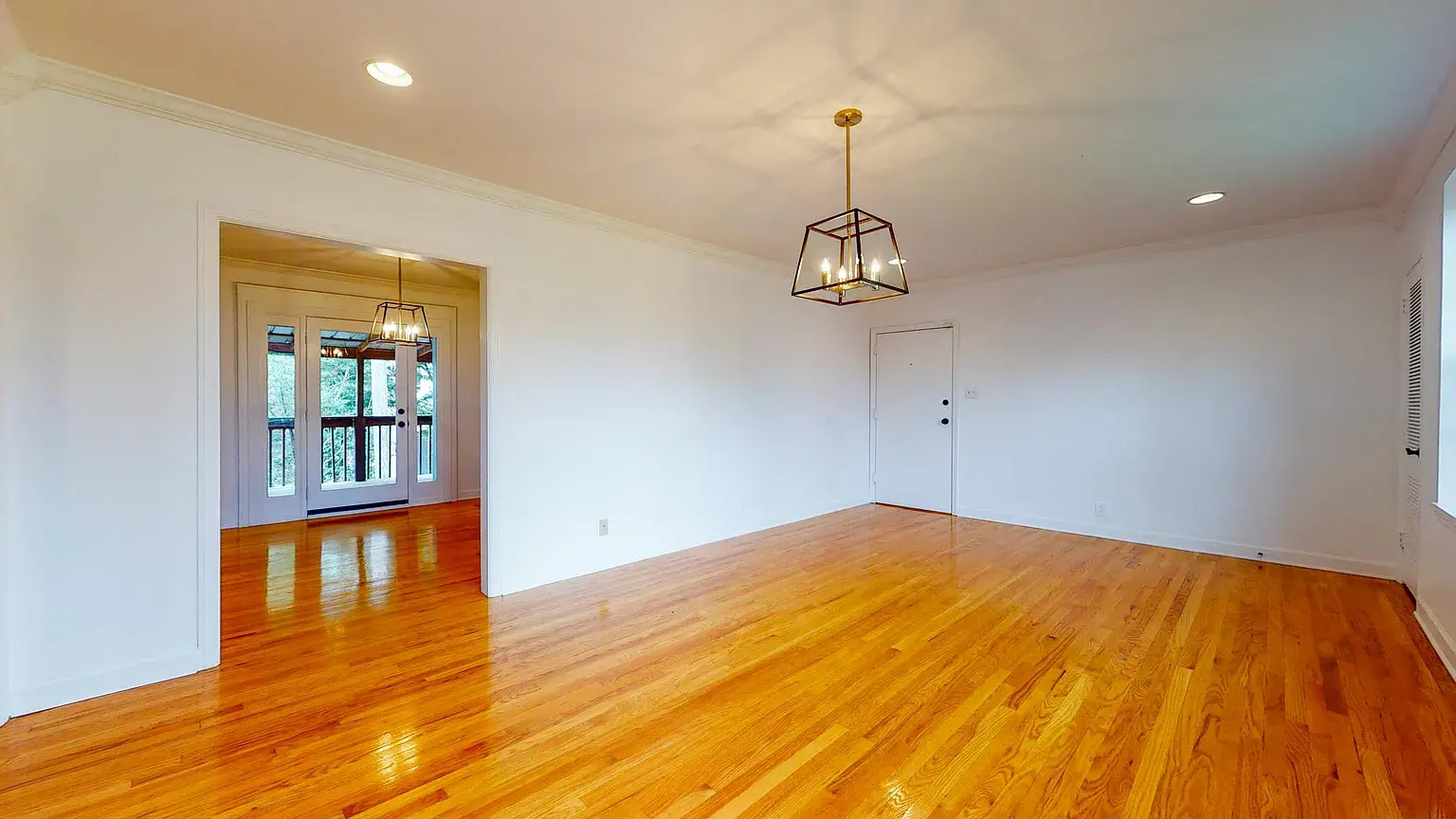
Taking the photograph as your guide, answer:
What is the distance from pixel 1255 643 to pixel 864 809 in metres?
2.52

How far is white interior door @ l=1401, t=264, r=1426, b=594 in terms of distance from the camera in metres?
3.22

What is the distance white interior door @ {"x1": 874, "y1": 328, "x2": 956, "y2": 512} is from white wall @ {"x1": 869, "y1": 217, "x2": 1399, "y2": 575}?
20cm

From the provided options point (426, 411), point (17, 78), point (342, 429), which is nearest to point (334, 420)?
point (342, 429)

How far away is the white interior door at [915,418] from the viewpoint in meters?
6.00

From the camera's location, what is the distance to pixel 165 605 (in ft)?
8.19

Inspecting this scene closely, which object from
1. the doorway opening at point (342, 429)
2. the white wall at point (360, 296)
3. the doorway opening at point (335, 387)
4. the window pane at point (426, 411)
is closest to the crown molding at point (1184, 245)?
the doorway opening at point (342, 429)

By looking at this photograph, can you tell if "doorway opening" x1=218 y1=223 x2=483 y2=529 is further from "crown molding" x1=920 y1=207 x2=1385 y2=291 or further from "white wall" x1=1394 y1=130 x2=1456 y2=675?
"white wall" x1=1394 y1=130 x2=1456 y2=675

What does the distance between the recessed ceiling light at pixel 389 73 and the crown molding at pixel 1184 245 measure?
507cm

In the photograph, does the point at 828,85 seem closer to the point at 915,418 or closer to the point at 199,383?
the point at 199,383

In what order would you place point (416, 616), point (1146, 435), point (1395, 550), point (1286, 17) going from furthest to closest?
point (1146, 435) → point (1395, 550) → point (416, 616) → point (1286, 17)

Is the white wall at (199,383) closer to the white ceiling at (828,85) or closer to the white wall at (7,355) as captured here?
the white wall at (7,355)

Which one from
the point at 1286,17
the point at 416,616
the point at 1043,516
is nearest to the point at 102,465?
the point at 416,616

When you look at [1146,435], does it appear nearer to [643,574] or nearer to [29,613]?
[643,574]

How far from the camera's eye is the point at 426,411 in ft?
21.7
